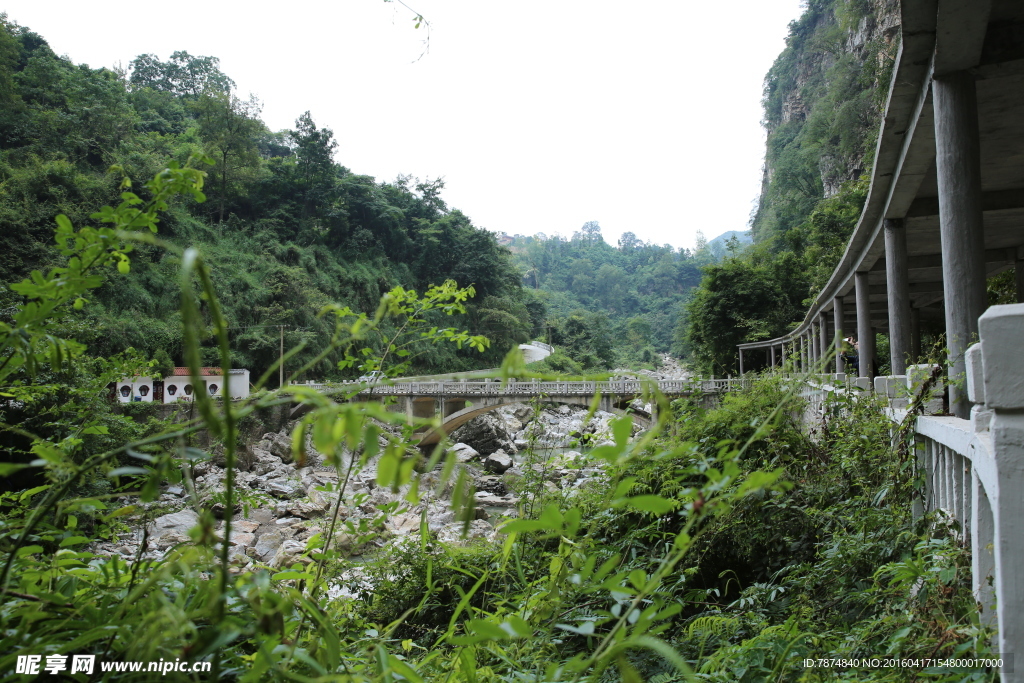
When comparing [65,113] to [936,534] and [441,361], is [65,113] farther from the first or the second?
[936,534]

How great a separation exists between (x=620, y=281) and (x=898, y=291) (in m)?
87.1

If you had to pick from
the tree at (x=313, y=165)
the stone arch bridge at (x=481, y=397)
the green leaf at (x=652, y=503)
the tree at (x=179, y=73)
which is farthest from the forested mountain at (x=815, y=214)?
the tree at (x=179, y=73)

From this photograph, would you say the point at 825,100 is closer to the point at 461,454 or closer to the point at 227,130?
the point at 461,454

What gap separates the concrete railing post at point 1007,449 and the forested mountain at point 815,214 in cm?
1644

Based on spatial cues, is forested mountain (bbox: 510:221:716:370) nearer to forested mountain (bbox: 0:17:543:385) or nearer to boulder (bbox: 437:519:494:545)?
forested mountain (bbox: 0:17:543:385)

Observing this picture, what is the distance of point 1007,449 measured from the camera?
1088 mm

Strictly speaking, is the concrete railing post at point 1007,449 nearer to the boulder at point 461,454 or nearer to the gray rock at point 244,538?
the boulder at point 461,454

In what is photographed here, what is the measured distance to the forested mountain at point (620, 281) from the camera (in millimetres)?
75088

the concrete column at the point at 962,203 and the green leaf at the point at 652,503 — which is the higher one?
the concrete column at the point at 962,203

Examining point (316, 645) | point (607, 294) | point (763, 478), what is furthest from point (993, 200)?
point (607, 294)

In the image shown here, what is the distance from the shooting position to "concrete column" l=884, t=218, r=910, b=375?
4430 millimetres

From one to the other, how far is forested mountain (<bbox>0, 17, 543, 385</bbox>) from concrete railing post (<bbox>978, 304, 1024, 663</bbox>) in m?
15.0

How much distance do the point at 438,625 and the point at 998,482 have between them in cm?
280

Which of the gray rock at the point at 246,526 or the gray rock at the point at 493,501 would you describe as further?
the gray rock at the point at 493,501
